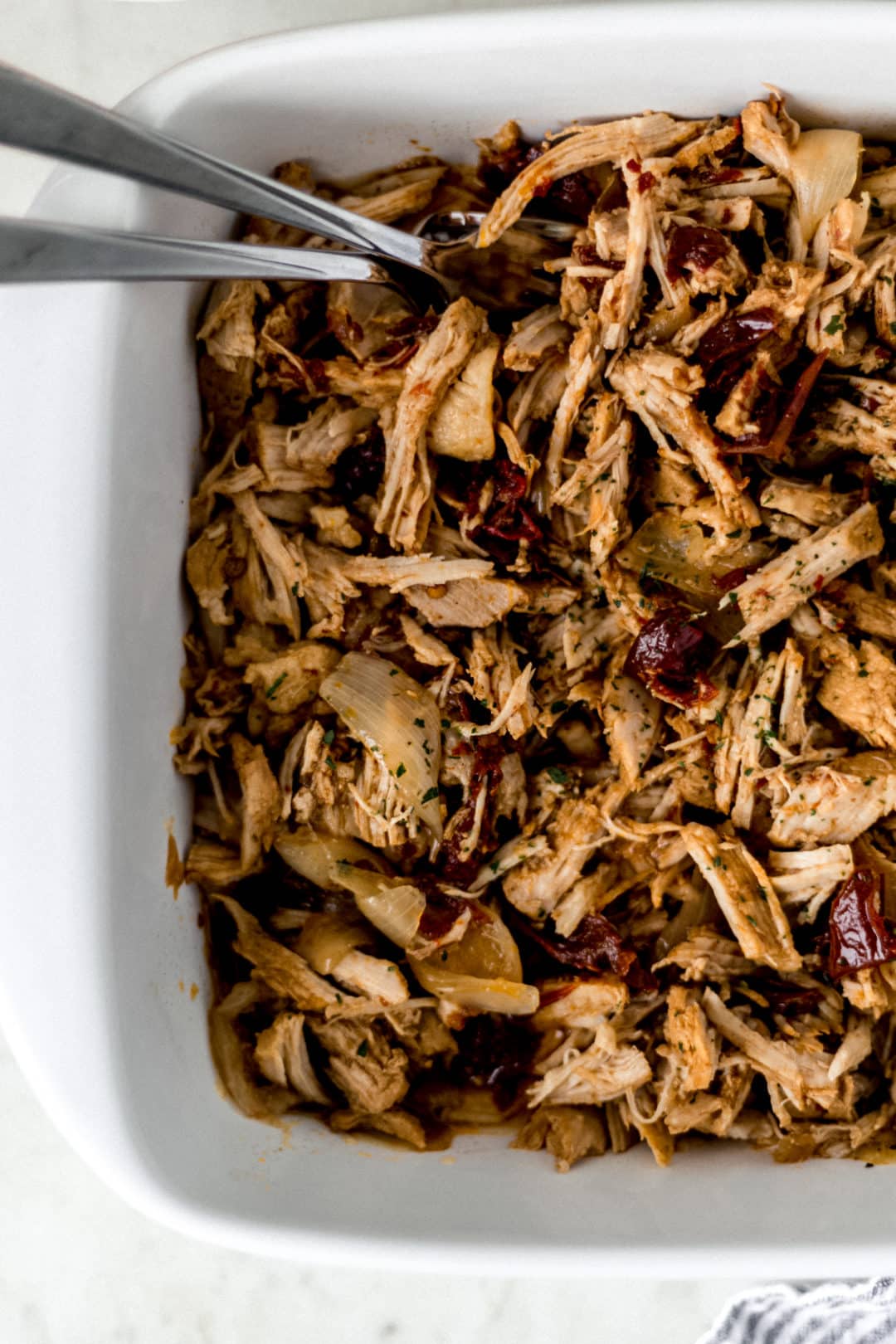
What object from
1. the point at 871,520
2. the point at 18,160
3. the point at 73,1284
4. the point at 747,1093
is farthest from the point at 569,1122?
the point at 18,160

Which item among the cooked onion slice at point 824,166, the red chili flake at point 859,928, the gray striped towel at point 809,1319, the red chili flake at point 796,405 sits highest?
the cooked onion slice at point 824,166

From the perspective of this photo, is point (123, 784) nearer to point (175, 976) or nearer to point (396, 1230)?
point (175, 976)

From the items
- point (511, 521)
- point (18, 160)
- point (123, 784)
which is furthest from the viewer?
point (18, 160)

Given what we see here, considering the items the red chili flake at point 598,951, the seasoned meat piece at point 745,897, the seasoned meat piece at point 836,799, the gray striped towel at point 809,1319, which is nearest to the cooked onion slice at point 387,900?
the red chili flake at point 598,951

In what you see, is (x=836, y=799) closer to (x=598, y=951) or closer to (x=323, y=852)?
(x=598, y=951)

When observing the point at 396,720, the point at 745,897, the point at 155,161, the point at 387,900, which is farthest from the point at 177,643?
the point at 745,897

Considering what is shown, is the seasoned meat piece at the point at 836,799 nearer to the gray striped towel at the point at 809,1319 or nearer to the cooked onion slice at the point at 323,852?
the cooked onion slice at the point at 323,852

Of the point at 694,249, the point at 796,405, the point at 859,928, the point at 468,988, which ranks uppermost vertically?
the point at 694,249
